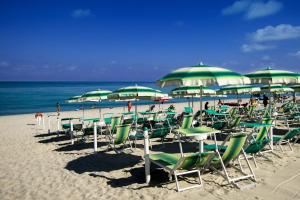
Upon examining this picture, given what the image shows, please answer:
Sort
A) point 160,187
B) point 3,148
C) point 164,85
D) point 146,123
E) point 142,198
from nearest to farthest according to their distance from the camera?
1. point 142,198
2. point 160,187
3. point 164,85
4. point 3,148
5. point 146,123

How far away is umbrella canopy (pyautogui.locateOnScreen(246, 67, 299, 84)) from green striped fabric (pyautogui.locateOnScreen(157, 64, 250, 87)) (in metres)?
2.27

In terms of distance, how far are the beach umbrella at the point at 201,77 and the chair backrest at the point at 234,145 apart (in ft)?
3.53

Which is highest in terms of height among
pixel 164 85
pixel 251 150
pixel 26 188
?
pixel 164 85

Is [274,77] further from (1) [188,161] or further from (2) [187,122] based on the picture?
(1) [188,161]

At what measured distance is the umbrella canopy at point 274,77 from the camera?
7.65m

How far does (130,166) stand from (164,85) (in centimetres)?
188

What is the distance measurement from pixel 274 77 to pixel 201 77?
3266 millimetres

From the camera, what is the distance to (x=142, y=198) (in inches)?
177

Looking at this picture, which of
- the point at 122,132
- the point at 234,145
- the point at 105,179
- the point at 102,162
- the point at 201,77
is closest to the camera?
the point at 234,145

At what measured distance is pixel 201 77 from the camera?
5320 mm

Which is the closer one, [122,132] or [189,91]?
[122,132]

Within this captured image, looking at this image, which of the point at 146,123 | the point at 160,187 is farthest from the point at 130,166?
the point at 146,123

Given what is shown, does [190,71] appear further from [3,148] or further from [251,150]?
[3,148]

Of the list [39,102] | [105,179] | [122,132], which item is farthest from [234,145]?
[39,102]
